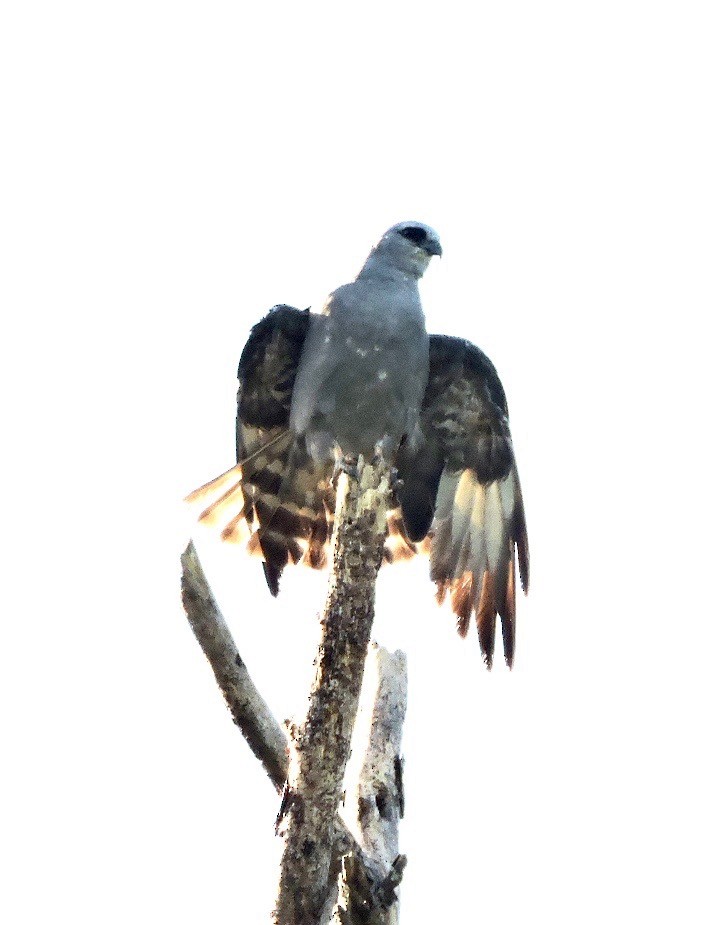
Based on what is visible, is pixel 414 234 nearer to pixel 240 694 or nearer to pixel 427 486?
pixel 427 486

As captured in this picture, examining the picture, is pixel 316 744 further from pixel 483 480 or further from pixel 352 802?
pixel 483 480

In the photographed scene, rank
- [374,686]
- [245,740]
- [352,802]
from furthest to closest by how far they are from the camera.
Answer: [374,686], [352,802], [245,740]

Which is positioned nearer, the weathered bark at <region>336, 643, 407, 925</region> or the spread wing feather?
the weathered bark at <region>336, 643, 407, 925</region>

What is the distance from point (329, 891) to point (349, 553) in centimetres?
145

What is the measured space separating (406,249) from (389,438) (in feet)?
5.18

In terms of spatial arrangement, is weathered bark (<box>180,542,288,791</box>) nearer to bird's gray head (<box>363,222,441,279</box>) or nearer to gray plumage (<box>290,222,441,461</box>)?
gray plumage (<box>290,222,441,461</box>)

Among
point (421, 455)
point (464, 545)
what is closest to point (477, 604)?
point (464, 545)

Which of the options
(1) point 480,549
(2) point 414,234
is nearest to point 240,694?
(1) point 480,549

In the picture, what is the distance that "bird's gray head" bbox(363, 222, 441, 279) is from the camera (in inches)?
392

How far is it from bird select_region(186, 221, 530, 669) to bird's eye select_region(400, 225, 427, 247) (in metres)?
0.01

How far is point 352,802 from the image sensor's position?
6969mm

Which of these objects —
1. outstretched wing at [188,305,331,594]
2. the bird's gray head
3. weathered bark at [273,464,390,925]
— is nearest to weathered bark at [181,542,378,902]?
weathered bark at [273,464,390,925]

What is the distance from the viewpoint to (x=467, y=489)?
9.98 m

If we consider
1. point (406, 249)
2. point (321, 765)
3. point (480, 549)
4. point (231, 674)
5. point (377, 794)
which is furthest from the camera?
point (406, 249)
